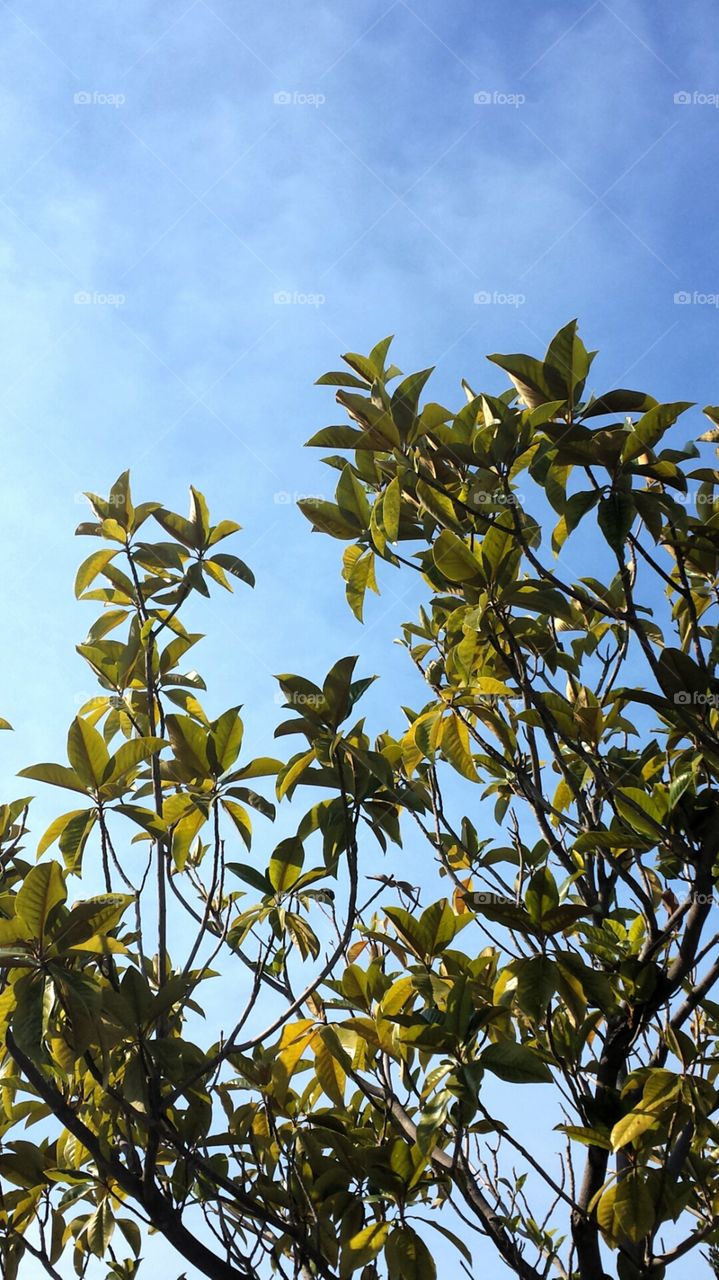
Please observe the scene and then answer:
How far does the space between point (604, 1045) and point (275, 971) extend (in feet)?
2.65

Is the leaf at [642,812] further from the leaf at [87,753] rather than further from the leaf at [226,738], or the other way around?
the leaf at [87,753]

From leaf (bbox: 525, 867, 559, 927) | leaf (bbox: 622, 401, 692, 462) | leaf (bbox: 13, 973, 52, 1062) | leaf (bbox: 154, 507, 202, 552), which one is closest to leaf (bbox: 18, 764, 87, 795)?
leaf (bbox: 13, 973, 52, 1062)

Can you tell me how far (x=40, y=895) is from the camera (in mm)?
1705

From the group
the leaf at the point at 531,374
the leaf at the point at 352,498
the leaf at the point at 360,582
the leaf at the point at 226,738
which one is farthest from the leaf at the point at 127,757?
the leaf at the point at 531,374

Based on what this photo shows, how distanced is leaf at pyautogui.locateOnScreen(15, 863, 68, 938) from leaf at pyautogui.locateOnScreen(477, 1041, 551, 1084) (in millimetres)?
829

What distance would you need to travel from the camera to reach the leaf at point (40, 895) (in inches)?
66.8

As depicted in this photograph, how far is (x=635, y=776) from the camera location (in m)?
2.26

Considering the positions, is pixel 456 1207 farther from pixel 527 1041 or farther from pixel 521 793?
pixel 521 793

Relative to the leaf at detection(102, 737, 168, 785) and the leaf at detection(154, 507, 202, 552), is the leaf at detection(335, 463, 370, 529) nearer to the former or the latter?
the leaf at detection(154, 507, 202, 552)

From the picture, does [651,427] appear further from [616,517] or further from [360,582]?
[360,582]

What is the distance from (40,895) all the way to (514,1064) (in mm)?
911

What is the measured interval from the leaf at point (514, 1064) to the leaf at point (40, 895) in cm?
83

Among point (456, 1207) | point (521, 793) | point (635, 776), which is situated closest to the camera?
point (456, 1207)

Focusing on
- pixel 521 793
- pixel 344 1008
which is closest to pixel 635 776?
pixel 521 793
